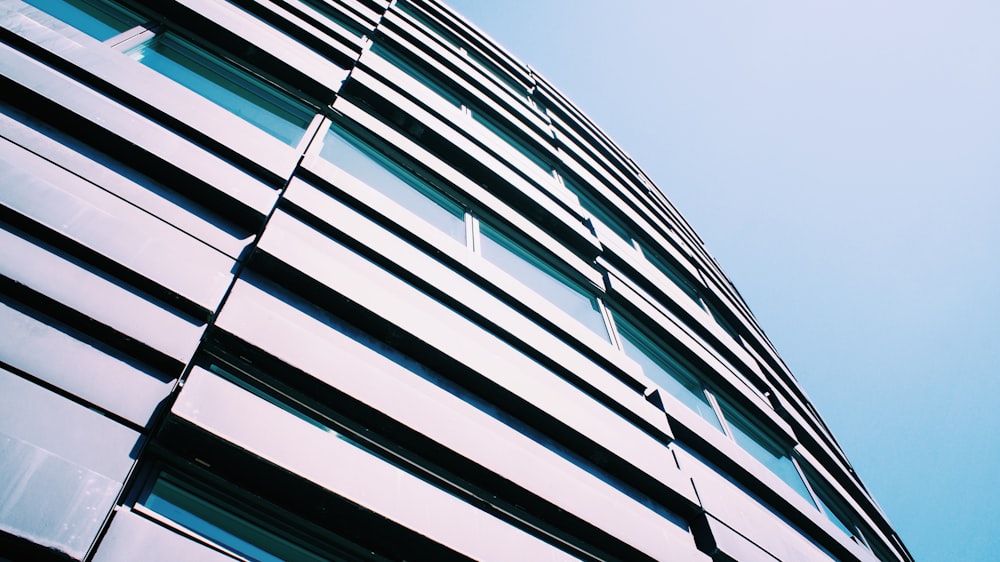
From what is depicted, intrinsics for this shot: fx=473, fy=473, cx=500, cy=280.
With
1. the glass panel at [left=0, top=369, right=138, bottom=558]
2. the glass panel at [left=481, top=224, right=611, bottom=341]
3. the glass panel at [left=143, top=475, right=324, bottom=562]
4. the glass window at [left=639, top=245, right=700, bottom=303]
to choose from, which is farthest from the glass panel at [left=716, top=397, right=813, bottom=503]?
the glass panel at [left=0, top=369, right=138, bottom=558]

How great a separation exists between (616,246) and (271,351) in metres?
4.49

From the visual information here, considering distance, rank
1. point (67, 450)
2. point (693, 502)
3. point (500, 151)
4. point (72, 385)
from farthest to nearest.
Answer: point (500, 151) → point (693, 502) → point (72, 385) → point (67, 450)

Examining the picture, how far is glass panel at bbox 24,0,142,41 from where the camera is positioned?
2.72 m

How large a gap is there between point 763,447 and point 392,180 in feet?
16.9

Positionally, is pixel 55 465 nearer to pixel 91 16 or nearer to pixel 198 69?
pixel 198 69

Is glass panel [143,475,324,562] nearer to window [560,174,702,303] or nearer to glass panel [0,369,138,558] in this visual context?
glass panel [0,369,138,558]

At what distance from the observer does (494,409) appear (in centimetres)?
273

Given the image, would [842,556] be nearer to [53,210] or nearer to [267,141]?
[267,141]

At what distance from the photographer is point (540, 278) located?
4.39 m

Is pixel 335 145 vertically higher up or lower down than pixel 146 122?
higher up

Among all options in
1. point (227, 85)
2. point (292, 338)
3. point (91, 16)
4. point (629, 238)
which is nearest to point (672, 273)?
point (629, 238)

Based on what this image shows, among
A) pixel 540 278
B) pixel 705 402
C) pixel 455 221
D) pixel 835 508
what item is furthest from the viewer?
pixel 835 508

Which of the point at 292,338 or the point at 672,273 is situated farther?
the point at 672,273

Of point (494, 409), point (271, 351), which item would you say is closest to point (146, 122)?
point (271, 351)
